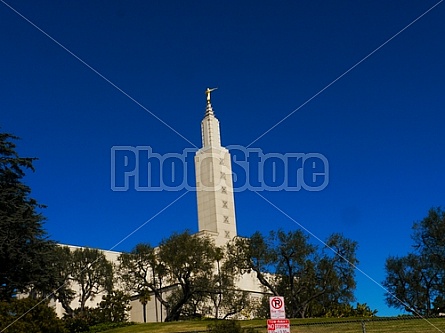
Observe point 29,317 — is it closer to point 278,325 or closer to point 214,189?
point 278,325

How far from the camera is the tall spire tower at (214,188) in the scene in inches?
3676

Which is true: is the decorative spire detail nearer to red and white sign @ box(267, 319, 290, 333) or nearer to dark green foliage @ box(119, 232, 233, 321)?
dark green foliage @ box(119, 232, 233, 321)

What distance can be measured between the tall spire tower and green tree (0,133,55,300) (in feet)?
154

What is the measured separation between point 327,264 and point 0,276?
96.8ft

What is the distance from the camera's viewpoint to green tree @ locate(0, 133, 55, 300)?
43094 millimetres

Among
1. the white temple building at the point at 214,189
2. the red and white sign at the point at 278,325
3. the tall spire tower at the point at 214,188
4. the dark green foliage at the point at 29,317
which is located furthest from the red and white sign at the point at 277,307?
the tall spire tower at the point at 214,188

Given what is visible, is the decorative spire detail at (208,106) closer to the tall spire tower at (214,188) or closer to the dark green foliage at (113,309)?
the tall spire tower at (214,188)

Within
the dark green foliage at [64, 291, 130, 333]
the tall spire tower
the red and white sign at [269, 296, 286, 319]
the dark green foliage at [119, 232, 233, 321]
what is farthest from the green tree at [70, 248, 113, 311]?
the red and white sign at [269, 296, 286, 319]

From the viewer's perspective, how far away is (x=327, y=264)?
57.5 meters

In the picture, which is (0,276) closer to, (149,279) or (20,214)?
(20,214)

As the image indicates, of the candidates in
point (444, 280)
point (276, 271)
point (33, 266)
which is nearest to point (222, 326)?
point (33, 266)

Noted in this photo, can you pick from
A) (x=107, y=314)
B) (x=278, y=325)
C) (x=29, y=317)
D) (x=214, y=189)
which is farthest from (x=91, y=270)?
(x=278, y=325)

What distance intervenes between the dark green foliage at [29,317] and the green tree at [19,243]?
275 inches

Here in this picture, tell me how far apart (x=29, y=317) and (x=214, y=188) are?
61.1m
